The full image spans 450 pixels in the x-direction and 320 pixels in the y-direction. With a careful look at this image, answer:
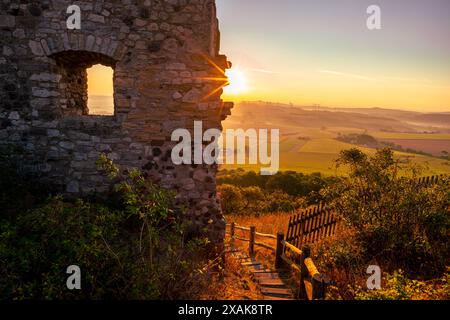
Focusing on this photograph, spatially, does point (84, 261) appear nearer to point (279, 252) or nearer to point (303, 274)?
point (303, 274)

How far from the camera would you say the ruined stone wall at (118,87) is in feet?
19.4

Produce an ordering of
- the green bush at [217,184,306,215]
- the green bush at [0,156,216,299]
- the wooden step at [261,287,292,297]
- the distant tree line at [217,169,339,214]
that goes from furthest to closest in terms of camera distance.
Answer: the distant tree line at [217,169,339,214], the green bush at [217,184,306,215], the wooden step at [261,287,292,297], the green bush at [0,156,216,299]

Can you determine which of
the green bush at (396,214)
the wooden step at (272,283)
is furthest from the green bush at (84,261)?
the green bush at (396,214)

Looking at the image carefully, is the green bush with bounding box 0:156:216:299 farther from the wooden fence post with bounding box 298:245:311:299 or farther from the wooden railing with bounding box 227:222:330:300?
the wooden fence post with bounding box 298:245:311:299

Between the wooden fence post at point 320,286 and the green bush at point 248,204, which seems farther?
the green bush at point 248,204

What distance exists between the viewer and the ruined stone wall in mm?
5926

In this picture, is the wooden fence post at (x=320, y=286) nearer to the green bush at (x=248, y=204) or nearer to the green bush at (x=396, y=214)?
the green bush at (x=396, y=214)

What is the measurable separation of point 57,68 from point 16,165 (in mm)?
2158

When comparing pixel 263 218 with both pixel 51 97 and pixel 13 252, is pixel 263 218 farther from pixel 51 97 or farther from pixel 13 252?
pixel 13 252

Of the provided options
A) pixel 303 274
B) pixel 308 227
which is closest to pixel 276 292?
pixel 303 274

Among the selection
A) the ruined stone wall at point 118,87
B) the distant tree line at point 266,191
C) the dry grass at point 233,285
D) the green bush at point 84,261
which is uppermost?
the ruined stone wall at point 118,87

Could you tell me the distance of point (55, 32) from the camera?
5914 millimetres

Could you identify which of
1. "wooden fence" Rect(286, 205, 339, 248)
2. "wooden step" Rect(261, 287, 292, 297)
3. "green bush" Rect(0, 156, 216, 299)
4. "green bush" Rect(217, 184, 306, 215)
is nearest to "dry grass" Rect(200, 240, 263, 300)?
"wooden step" Rect(261, 287, 292, 297)
